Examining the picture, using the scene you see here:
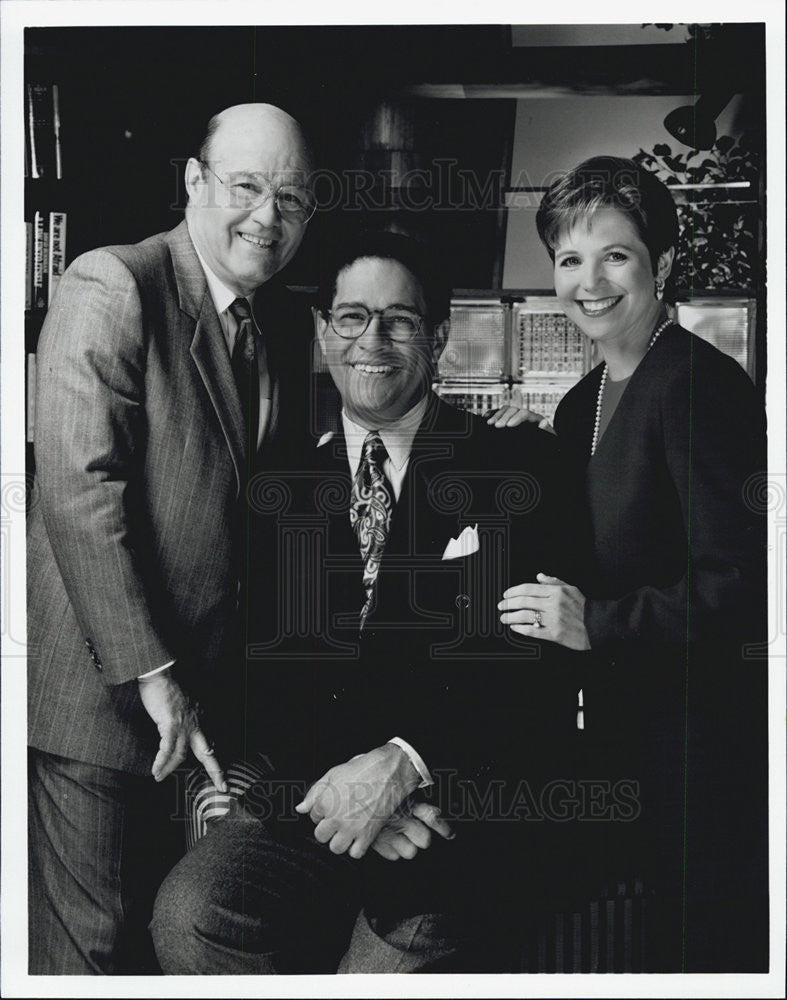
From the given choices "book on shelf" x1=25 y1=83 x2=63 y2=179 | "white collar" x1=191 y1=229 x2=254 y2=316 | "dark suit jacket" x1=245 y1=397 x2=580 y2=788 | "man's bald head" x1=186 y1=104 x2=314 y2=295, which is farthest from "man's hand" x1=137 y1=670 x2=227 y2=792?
"book on shelf" x1=25 y1=83 x2=63 y2=179

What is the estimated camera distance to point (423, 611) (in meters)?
2.51

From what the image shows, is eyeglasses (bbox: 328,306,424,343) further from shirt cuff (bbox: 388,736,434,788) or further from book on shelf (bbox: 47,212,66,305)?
shirt cuff (bbox: 388,736,434,788)

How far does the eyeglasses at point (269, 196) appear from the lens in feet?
8.24

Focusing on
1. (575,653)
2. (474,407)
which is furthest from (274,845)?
(474,407)

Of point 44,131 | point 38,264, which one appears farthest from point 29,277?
point 44,131

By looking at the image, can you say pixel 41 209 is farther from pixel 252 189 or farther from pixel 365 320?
pixel 365 320

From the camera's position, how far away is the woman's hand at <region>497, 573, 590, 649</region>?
98.3 inches

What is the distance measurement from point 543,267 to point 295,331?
56cm

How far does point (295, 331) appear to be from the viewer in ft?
8.25

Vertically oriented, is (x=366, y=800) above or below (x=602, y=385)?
below

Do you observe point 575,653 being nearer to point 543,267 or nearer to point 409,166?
point 543,267

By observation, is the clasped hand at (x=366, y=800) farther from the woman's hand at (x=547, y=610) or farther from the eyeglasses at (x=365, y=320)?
the eyeglasses at (x=365, y=320)

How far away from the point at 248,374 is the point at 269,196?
395 millimetres

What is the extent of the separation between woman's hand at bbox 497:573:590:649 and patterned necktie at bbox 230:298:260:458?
0.67 meters
